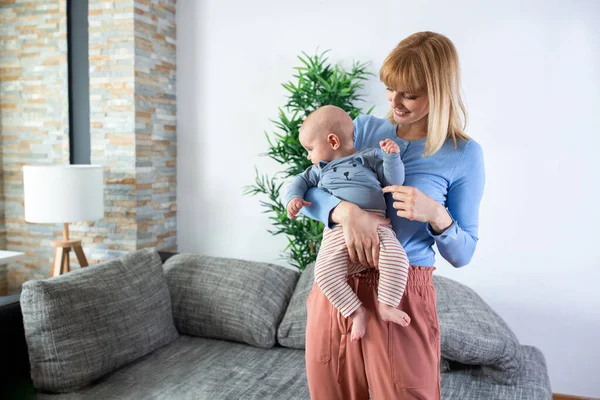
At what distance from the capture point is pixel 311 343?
1323mm

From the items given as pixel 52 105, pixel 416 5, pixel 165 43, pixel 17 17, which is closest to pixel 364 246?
pixel 416 5

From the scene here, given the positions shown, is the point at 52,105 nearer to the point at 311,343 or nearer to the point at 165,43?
the point at 165,43

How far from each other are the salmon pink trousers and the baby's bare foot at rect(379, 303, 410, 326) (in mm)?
31

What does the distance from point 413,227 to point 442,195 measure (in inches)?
4.0

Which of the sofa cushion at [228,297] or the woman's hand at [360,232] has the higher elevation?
the woman's hand at [360,232]

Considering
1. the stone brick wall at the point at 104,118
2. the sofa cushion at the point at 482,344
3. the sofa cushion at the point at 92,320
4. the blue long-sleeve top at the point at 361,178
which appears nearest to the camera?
the blue long-sleeve top at the point at 361,178

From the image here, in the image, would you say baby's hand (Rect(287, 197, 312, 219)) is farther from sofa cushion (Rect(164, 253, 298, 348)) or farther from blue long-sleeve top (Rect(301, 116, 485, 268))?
sofa cushion (Rect(164, 253, 298, 348))

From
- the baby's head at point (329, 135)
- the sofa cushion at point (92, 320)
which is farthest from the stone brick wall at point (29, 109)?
the baby's head at point (329, 135)

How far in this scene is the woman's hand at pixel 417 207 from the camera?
1.19 metres

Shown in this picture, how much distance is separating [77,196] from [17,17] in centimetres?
176

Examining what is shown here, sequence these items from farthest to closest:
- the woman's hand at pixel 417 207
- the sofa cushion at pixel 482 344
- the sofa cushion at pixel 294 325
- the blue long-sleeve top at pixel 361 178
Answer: the sofa cushion at pixel 294 325 < the sofa cushion at pixel 482 344 < the blue long-sleeve top at pixel 361 178 < the woman's hand at pixel 417 207

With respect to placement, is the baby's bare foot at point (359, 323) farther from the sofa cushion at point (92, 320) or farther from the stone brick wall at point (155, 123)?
the stone brick wall at point (155, 123)

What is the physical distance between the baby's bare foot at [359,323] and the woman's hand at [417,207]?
237 millimetres

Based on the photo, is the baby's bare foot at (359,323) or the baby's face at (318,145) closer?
the baby's bare foot at (359,323)
